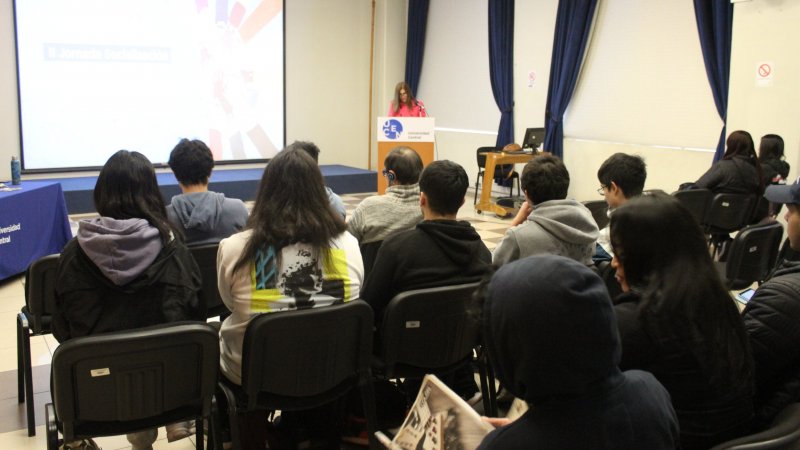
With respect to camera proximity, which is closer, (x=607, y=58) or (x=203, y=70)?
(x=607, y=58)

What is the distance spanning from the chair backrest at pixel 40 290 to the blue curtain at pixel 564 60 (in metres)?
6.38

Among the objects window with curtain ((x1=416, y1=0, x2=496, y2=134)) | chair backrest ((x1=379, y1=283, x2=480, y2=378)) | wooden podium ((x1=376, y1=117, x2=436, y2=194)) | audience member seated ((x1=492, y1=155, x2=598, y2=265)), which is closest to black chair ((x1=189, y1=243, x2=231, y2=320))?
chair backrest ((x1=379, y1=283, x2=480, y2=378))

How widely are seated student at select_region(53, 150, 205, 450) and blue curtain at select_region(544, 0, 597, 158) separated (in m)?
6.36

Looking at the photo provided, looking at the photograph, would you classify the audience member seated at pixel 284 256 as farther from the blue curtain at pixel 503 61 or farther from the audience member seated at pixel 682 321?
the blue curtain at pixel 503 61

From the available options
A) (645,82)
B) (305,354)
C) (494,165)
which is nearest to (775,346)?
(305,354)

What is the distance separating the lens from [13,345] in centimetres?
373

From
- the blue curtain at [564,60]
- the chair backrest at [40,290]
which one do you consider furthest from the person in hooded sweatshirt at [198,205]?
the blue curtain at [564,60]

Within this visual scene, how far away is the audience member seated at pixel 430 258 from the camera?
7.67ft

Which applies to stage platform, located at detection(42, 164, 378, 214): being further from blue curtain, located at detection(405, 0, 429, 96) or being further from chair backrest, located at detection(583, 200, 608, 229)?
chair backrest, located at detection(583, 200, 608, 229)

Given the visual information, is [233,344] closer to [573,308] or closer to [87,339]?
[87,339]

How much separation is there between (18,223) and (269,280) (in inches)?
132

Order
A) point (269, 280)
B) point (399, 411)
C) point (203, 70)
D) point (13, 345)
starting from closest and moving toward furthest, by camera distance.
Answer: point (269, 280) < point (399, 411) < point (13, 345) < point (203, 70)

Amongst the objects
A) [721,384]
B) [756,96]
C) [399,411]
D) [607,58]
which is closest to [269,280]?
[399,411]

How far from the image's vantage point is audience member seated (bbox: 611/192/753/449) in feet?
4.62
